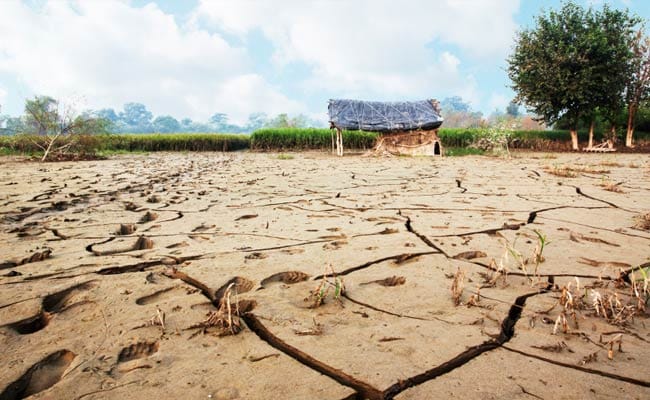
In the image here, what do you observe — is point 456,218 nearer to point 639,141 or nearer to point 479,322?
point 479,322

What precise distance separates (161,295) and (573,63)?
17426 mm

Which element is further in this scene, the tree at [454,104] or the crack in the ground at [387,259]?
the tree at [454,104]

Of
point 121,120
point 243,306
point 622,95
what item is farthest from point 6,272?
point 121,120

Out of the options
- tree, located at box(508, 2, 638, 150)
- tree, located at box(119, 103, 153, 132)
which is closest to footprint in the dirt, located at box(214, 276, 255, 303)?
tree, located at box(508, 2, 638, 150)

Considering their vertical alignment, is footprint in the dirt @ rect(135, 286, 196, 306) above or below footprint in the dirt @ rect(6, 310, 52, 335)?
above

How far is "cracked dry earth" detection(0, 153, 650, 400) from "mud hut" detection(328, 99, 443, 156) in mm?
10467

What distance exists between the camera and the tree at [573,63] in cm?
1499

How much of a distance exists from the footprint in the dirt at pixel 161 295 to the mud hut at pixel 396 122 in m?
12.2

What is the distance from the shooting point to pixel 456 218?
3.31 metres

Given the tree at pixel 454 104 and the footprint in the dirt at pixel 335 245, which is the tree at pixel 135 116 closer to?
the tree at pixel 454 104

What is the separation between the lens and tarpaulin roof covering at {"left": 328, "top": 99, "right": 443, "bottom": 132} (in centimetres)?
1382

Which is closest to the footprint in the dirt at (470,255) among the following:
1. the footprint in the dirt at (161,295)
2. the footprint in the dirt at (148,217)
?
the footprint in the dirt at (161,295)

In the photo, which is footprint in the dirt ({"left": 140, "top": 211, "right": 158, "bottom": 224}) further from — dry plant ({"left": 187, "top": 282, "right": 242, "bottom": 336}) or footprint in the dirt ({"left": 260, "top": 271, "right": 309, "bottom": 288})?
dry plant ({"left": 187, "top": 282, "right": 242, "bottom": 336})

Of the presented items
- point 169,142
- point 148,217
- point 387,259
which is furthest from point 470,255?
point 169,142
